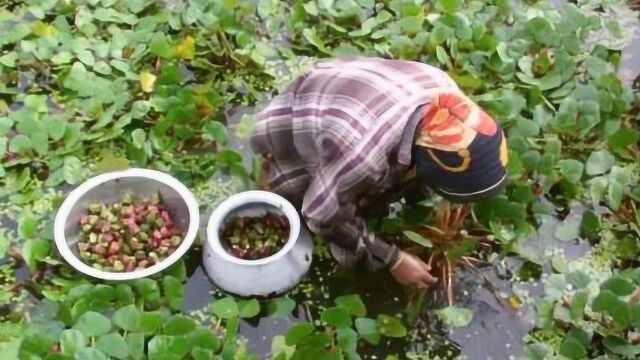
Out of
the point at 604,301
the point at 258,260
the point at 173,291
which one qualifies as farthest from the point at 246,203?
the point at 604,301

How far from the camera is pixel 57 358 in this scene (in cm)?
177

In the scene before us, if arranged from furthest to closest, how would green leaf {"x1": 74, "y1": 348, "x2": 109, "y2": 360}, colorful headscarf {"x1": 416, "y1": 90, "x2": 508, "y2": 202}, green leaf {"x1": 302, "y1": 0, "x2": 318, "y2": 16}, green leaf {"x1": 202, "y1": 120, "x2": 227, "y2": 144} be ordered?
green leaf {"x1": 302, "y1": 0, "x2": 318, "y2": 16}, green leaf {"x1": 202, "y1": 120, "x2": 227, "y2": 144}, green leaf {"x1": 74, "y1": 348, "x2": 109, "y2": 360}, colorful headscarf {"x1": 416, "y1": 90, "x2": 508, "y2": 202}

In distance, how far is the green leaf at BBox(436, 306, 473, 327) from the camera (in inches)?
75.0

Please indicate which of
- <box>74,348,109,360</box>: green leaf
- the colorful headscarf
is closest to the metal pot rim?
<box>74,348,109,360</box>: green leaf

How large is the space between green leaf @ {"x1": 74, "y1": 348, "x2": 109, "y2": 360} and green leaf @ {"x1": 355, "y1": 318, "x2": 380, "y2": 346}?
54cm

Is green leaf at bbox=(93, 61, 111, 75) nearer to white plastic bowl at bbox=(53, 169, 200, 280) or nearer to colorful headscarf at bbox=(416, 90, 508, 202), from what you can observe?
white plastic bowl at bbox=(53, 169, 200, 280)

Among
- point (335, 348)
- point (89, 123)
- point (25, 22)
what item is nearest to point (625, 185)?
point (335, 348)

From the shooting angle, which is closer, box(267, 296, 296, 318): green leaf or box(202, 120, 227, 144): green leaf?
box(267, 296, 296, 318): green leaf

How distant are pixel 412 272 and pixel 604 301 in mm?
412

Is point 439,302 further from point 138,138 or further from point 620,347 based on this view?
point 138,138

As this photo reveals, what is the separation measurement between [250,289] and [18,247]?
57cm

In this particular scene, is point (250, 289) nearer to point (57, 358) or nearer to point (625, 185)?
Answer: point (57, 358)

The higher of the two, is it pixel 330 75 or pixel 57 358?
pixel 330 75

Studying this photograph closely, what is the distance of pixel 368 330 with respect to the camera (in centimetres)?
188
